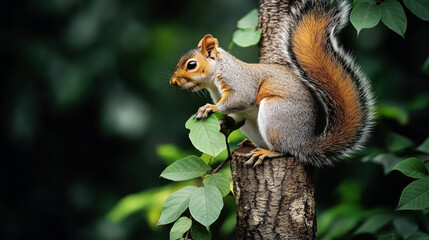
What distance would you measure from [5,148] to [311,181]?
181 cm

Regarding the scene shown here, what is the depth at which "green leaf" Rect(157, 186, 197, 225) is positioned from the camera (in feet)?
2.99

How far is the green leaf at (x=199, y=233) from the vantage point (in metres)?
0.96

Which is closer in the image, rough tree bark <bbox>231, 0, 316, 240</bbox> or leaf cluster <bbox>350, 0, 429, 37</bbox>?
leaf cluster <bbox>350, 0, 429, 37</bbox>

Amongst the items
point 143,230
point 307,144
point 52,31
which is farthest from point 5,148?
point 307,144

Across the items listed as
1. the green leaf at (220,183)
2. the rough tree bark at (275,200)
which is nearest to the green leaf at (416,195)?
the rough tree bark at (275,200)

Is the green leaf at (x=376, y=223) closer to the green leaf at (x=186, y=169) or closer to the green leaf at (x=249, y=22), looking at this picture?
the green leaf at (x=186, y=169)

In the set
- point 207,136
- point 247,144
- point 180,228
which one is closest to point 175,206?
point 180,228

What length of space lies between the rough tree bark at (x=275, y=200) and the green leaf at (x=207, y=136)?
0.13 m

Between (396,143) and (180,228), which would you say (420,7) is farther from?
(180,228)

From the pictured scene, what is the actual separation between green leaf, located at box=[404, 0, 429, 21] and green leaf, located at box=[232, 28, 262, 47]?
423 millimetres

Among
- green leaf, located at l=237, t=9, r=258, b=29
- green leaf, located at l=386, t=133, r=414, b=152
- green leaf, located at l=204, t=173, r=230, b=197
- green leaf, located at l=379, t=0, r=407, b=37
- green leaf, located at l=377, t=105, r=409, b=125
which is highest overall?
green leaf, located at l=237, t=9, r=258, b=29

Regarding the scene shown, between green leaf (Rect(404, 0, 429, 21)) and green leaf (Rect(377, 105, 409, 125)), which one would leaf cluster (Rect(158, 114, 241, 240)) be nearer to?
green leaf (Rect(404, 0, 429, 21))

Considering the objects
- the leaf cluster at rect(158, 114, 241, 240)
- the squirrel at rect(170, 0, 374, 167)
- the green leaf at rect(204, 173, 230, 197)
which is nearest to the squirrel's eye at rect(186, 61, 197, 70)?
the squirrel at rect(170, 0, 374, 167)

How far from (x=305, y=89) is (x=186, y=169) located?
0.40 meters
